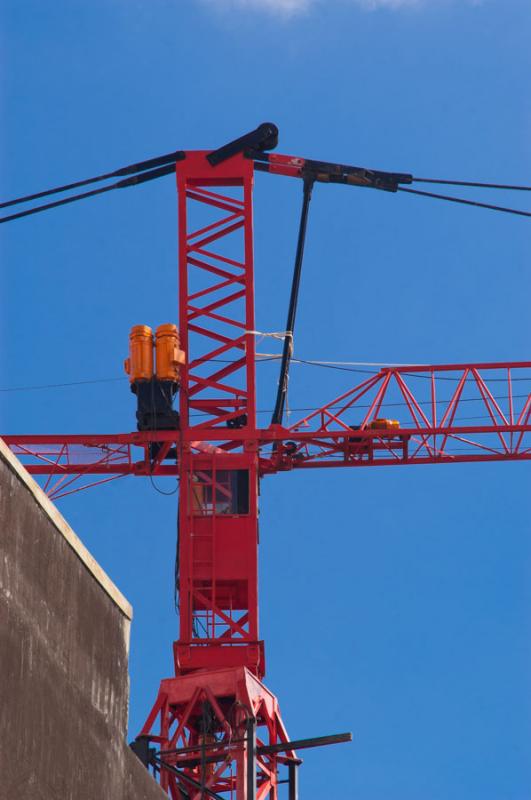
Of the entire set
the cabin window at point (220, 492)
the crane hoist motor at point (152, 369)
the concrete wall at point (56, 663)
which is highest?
the crane hoist motor at point (152, 369)

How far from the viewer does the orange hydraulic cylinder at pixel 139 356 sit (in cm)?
4219

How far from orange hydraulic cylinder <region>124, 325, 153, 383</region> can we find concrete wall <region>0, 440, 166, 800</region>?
1025 inches

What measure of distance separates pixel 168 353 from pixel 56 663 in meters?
28.2

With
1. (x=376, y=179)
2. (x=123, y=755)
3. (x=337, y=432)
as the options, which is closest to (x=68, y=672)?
(x=123, y=755)

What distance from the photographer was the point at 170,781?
131 feet

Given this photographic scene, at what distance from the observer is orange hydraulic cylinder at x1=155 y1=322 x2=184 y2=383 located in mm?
42312

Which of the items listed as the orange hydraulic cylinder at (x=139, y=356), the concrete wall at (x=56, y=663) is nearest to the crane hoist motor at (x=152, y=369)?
the orange hydraulic cylinder at (x=139, y=356)

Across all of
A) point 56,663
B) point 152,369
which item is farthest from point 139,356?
point 56,663

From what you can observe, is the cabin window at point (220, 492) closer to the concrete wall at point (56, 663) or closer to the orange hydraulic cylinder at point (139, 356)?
the orange hydraulic cylinder at point (139, 356)

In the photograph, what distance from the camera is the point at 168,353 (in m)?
42.4

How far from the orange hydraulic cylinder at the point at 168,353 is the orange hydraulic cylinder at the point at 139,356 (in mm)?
225

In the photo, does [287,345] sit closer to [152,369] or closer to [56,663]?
[152,369]

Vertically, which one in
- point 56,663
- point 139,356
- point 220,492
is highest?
point 139,356

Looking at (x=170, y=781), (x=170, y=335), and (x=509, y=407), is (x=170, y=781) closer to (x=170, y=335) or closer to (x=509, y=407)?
(x=170, y=335)
